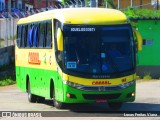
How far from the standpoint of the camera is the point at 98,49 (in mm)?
17312

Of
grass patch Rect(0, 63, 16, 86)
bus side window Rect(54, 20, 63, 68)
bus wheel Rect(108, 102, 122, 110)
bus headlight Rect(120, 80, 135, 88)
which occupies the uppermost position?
bus side window Rect(54, 20, 63, 68)

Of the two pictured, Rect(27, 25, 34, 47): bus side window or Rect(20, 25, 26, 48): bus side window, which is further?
Rect(20, 25, 26, 48): bus side window

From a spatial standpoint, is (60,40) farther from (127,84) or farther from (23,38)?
(23,38)

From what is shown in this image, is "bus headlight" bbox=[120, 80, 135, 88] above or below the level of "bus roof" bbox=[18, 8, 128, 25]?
below

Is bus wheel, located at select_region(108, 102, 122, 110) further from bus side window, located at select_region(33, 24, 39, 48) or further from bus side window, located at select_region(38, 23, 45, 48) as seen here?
bus side window, located at select_region(33, 24, 39, 48)

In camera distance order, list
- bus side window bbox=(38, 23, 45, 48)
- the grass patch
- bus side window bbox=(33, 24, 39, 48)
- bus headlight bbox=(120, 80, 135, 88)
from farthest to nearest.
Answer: the grass patch
bus side window bbox=(33, 24, 39, 48)
bus side window bbox=(38, 23, 45, 48)
bus headlight bbox=(120, 80, 135, 88)

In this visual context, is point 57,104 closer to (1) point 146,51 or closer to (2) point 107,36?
(2) point 107,36

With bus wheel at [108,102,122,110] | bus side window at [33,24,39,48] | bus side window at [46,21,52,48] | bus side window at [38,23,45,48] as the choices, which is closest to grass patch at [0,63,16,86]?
bus side window at [33,24,39,48]

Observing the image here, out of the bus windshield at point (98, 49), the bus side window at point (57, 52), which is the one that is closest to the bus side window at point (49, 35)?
the bus side window at point (57, 52)

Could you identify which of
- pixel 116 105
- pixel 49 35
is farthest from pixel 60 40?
pixel 116 105

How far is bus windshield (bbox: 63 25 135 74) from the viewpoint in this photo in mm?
17109

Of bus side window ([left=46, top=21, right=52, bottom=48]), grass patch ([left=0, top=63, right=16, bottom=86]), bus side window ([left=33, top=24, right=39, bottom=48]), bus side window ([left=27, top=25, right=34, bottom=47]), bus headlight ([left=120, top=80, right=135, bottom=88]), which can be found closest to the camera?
bus headlight ([left=120, top=80, right=135, bottom=88])

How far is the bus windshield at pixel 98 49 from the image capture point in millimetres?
17109

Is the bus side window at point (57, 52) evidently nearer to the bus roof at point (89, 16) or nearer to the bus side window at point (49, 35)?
the bus roof at point (89, 16)
